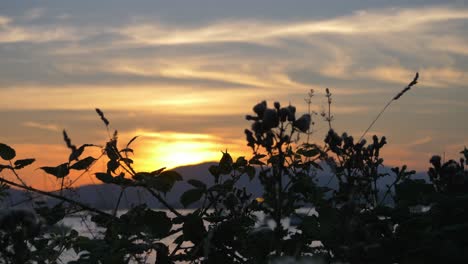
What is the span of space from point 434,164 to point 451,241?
1.28 metres

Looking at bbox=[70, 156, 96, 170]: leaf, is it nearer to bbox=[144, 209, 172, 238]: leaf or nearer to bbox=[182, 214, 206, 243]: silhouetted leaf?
bbox=[144, 209, 172, 238]: leaf

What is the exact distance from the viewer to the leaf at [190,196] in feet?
15.3

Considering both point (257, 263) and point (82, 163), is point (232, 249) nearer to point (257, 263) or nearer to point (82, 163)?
point (257, 263)

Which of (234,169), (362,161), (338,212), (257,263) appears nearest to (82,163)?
(234,169)

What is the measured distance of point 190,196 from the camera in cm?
471

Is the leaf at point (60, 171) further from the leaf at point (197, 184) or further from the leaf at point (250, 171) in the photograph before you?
the leaf at point (250, 171)

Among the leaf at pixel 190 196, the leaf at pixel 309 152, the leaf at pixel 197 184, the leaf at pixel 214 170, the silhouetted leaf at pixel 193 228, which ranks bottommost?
the silhouetted leaf at pixel 193 228

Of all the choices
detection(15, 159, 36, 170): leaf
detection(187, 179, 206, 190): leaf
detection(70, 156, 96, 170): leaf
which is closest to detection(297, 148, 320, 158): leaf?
detection(187, 179, 206, 190): leaf

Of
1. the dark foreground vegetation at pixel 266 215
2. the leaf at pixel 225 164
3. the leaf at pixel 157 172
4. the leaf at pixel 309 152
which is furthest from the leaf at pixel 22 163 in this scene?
the leaf at pixel 309 152

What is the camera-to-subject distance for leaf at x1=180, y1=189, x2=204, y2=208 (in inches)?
184

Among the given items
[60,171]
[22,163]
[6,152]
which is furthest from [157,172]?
[6,152]

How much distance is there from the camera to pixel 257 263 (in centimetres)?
433

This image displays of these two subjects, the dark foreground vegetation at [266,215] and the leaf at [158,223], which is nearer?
the dark foreground vegetation at [266,215]

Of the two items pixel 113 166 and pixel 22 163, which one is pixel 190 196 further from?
pixel 22 163
